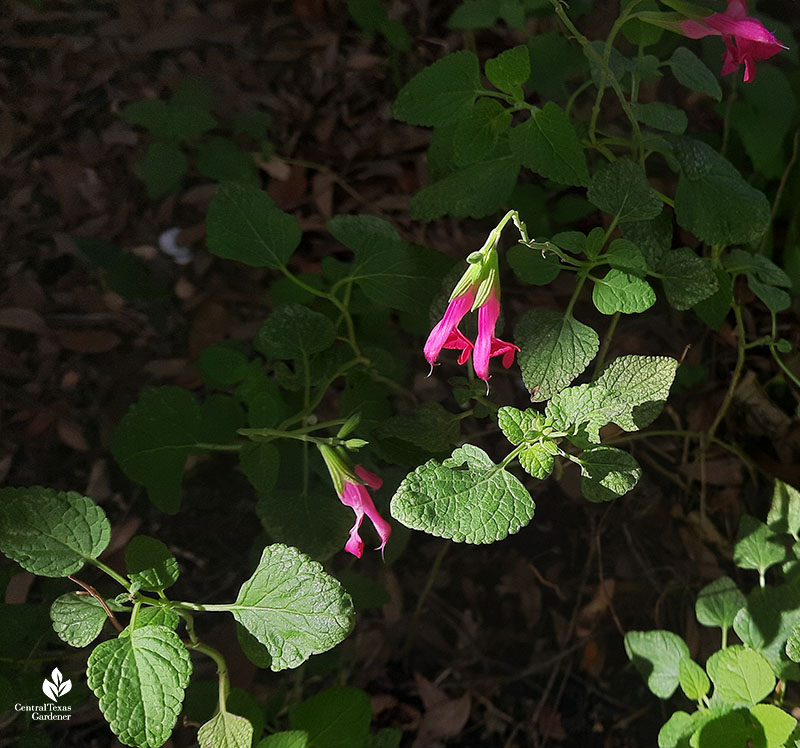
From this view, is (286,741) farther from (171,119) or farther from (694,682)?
(171,119)

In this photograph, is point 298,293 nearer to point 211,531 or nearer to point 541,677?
point 211,531

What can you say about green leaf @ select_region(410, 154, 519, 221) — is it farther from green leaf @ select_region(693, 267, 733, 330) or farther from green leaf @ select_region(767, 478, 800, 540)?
green leaf @ select_region(767, 478, 800, 540)

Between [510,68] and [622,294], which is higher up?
[510,68]

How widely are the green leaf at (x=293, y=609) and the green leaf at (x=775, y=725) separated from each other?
53cm

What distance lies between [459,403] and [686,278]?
34cm

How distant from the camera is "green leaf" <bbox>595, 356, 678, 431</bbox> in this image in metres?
0.86

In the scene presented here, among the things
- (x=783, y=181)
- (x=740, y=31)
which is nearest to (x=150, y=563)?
(x=740, y=31)

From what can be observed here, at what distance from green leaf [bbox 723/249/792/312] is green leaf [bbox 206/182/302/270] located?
622 mm

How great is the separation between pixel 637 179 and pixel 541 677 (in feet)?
3.04

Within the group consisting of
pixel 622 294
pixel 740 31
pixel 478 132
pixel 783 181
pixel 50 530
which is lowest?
pixel 50 530

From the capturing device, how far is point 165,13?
185 cm

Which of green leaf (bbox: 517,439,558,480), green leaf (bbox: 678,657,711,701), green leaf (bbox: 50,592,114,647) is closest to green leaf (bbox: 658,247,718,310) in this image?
green leaf (bbox: 517,439,558,480)

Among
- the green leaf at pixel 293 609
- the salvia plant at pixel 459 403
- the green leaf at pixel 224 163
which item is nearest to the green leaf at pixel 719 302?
the salvia plant at pixel 459 403

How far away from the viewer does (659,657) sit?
1.12 m
